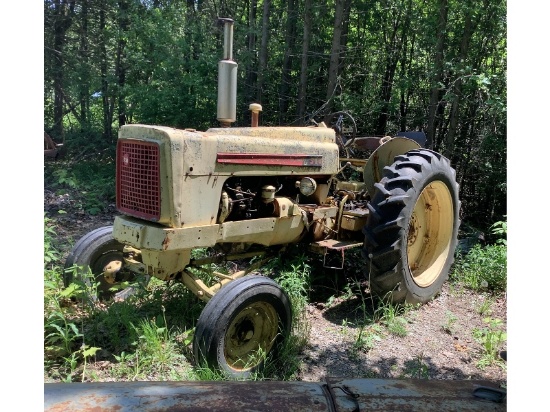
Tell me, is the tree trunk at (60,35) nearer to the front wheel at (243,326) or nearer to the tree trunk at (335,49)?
the tree trunk at (335,49)

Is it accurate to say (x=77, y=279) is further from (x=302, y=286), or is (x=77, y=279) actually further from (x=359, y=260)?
(x=359, y=260)

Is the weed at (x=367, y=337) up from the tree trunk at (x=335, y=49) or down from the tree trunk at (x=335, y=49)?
down

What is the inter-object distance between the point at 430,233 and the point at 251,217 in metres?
1.96

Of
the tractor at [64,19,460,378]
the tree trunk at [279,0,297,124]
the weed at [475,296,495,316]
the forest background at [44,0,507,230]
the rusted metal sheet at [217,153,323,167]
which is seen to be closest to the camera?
the tractor at [64,19,460,378]

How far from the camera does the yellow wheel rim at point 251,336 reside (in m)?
3.10

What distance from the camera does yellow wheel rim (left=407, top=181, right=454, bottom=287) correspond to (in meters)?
4.59

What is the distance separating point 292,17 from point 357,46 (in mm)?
1453

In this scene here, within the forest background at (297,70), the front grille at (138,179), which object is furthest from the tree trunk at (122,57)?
the front grille at (138,179)

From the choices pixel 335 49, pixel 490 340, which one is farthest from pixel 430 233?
pixel 335 49

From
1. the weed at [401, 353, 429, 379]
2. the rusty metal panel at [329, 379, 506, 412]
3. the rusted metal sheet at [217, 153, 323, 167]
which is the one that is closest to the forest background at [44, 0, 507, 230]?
the rusted metal sheet at [217, 153, 323, 167]

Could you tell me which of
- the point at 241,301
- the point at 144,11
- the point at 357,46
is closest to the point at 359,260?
the point at 241,301

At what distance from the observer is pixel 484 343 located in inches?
143

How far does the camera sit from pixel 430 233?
476 centimetres

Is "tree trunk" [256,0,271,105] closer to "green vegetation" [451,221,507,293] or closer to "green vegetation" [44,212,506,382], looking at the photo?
"green vegetation" [451,221,507,293]
